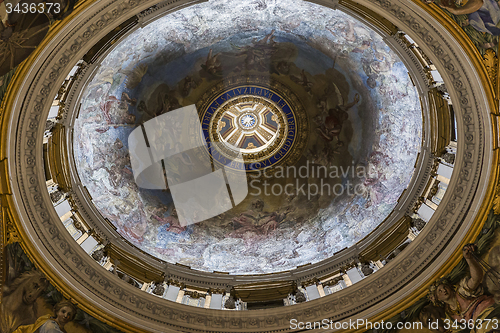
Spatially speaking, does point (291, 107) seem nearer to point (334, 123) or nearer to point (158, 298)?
point (334, 123)

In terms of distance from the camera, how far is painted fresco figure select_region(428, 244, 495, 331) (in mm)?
11125

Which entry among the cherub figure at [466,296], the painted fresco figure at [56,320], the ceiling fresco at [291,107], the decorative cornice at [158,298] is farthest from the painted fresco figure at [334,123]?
the painted fresco figure at [56,320]

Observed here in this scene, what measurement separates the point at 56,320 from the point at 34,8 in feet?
27.6

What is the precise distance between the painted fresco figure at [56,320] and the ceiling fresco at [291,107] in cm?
469

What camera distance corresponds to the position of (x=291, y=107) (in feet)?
65.2

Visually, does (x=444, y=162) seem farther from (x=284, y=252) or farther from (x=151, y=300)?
(x=151, y=300)

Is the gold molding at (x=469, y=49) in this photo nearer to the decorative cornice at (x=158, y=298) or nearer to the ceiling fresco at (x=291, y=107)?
the decorative cornice at (x=158, y=298)

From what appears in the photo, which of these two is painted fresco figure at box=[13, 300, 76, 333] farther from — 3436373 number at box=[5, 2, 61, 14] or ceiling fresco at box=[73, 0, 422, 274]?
3436373 number at box=[5, 2, 61, 14]

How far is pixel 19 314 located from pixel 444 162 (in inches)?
539

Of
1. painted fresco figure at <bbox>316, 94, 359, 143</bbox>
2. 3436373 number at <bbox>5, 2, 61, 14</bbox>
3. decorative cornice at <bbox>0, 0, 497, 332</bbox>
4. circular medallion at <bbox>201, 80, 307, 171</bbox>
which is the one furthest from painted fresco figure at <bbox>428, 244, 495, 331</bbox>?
3436373 number at <bbox>5, 2, 61, 14</bbox>

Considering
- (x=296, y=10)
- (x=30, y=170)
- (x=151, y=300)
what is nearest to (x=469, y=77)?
(x=296, y=10)

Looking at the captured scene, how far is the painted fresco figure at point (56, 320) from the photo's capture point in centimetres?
1141

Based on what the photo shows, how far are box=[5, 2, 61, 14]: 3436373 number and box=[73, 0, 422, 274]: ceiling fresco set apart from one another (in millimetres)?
4432

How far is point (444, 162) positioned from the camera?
A: 13.7m
